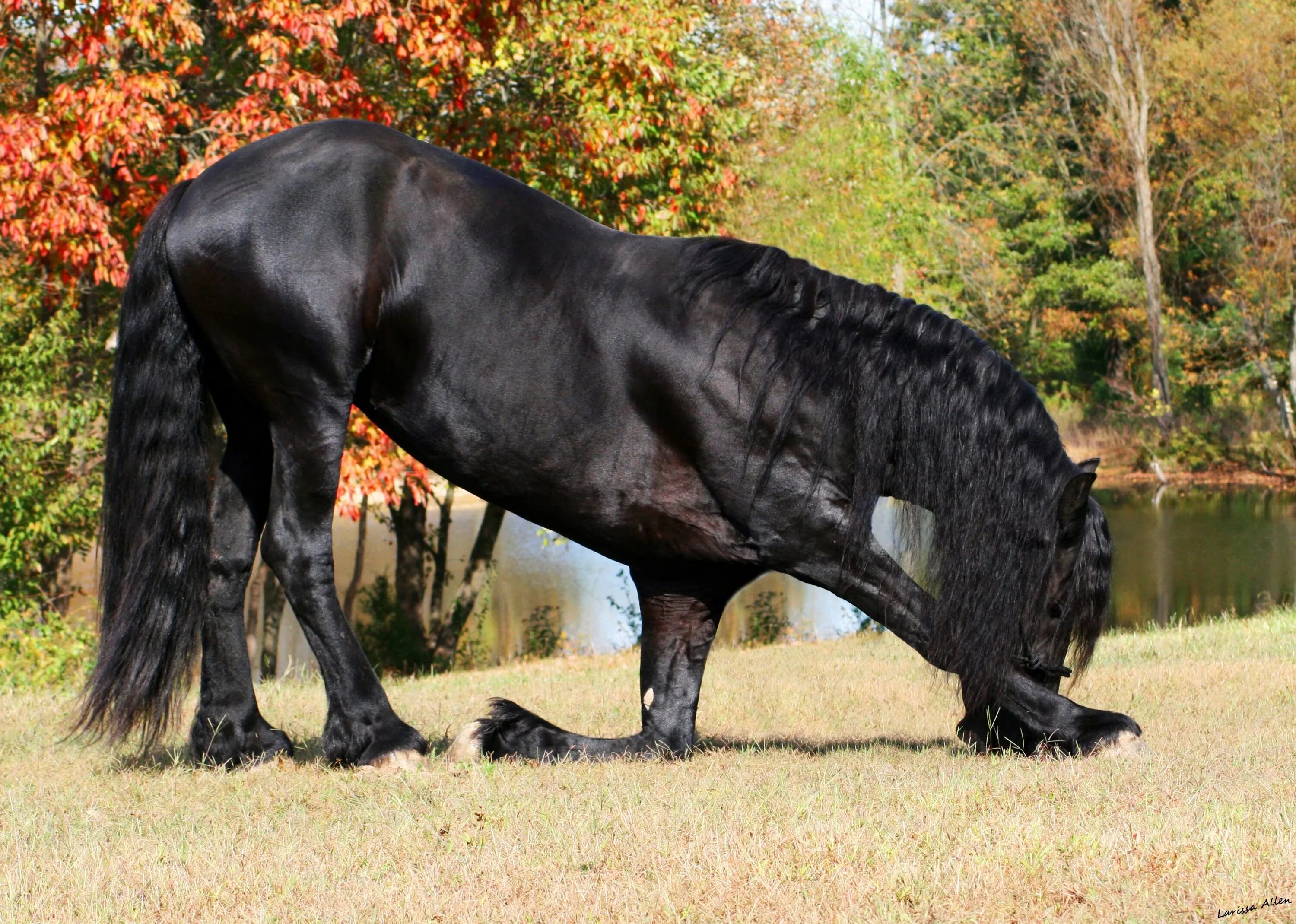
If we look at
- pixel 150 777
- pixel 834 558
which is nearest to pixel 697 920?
pixel 834 558

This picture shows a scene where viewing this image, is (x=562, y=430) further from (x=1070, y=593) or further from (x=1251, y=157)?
(x=1251, y=157)

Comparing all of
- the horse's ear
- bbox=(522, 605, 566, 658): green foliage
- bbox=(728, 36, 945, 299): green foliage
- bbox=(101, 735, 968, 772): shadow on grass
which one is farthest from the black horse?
bbox=(728, 36, 945, 299): green foliage

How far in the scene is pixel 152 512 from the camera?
4.62 metres

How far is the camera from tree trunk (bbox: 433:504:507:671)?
55.1ft

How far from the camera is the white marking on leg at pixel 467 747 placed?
4492mm

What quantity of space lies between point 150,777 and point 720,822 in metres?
2.23

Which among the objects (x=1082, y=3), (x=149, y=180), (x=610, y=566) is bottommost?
(x=610, y=566)

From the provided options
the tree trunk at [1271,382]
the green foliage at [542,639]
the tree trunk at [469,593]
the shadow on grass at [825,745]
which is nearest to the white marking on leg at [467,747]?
the shadow on grass at [825,745]

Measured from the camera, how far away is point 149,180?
34.4 ft

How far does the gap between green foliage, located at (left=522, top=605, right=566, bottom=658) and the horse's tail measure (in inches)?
422

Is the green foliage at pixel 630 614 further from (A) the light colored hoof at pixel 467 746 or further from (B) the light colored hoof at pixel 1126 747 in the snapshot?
(B) the light colored hoof at pixel 1126 747

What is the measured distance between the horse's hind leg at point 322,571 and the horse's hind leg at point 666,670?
394mm

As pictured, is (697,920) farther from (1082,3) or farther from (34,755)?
(1082,3)

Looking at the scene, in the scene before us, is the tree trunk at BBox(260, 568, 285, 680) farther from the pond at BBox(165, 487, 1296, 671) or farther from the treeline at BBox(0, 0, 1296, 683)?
the treeline at BBox(0, 0, 1296, 683)
